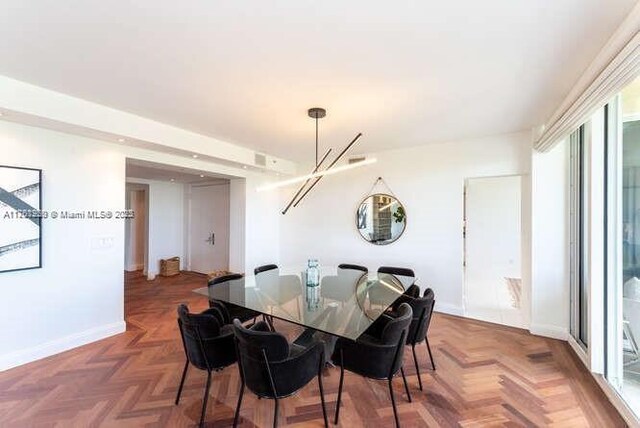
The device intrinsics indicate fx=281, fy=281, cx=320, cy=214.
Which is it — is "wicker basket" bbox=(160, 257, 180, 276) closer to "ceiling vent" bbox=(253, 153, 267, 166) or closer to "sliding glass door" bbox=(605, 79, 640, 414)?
"ceiling vent" bbox=(253, 153, 267, 166)

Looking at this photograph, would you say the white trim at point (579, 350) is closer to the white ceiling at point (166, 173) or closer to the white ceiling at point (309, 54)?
the white ceiling at point (309, 54)

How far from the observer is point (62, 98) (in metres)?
2.62

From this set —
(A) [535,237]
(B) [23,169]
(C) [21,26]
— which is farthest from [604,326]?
(B) [23,169]

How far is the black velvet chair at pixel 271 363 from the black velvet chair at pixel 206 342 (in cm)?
25

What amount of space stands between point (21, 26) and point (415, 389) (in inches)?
147

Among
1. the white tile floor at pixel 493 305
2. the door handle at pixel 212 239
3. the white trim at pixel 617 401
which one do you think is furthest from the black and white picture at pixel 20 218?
the white tile floor at pixel 493 305

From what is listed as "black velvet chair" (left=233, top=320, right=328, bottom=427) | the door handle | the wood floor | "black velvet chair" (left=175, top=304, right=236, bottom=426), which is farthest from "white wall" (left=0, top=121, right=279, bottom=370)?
the door handle

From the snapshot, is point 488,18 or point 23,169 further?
point 23,169

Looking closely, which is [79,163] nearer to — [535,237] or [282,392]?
[282,392]

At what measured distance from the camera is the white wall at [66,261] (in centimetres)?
270

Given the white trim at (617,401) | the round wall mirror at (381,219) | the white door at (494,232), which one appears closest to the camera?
the white trim at (617,401)

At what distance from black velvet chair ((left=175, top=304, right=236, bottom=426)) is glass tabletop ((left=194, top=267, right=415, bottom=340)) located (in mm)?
344

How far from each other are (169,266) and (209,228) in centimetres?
126

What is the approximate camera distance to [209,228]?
6.70m
